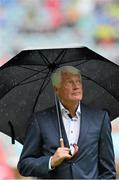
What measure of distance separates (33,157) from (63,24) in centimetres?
124

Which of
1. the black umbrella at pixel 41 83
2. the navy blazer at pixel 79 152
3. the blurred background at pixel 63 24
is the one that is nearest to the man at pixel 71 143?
the navy blazer at pixel 79 152

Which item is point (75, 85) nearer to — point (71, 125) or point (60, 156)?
point (71, 125)

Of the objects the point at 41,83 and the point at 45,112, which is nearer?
the point at 45,112

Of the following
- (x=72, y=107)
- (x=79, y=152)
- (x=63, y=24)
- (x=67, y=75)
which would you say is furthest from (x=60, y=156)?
(x=63, y=24)

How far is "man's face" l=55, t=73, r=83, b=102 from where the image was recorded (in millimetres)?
1918

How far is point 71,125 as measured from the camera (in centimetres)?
193

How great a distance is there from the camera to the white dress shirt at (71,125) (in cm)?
190

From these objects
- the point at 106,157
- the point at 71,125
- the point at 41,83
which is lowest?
the point at 106,157

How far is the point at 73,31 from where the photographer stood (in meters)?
2.95

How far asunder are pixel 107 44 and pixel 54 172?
127 cm

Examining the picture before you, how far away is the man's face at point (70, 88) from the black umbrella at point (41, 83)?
15 cm

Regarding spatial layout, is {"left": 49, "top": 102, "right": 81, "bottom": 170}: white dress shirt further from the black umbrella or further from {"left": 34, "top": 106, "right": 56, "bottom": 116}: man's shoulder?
the black umbrella

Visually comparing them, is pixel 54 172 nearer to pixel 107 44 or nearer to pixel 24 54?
→ pixel 24 54

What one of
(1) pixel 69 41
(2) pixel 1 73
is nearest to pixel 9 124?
(2) pixel 1 73
